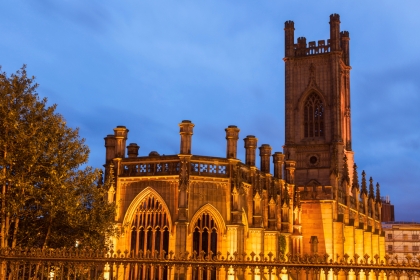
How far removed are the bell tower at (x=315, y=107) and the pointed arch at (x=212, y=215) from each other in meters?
30.6

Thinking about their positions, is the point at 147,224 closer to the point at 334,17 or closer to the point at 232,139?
the point at 232,139

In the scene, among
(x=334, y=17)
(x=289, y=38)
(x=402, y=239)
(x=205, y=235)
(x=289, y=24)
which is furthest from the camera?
(x=402, y=239)

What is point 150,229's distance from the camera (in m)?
31.3

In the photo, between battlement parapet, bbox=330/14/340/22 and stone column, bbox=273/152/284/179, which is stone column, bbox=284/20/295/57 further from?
stone column, bbox=273/152/284/179

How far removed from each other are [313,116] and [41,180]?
47.7 m

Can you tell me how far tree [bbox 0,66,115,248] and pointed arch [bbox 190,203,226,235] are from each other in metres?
9.46

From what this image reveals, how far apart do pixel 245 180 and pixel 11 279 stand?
18.0 metres

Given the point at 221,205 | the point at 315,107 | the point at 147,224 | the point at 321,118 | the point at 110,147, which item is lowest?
the point at 147,224

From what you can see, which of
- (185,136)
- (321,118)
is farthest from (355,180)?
(185,136)

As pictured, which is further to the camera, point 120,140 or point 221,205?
point 120,140

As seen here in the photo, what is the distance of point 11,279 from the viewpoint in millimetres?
17297

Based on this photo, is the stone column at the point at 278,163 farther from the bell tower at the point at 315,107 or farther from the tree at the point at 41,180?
the bell tower at the point at 315,107

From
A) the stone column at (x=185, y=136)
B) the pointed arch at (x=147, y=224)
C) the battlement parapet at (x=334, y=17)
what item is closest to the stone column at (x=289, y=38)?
the battlement parapet at (x=334, y=17)

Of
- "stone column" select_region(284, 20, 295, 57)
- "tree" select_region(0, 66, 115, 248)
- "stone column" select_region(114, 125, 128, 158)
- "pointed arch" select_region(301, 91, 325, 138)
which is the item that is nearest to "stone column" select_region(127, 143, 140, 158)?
"stone column" select_region(114, 125, 128, 158)
